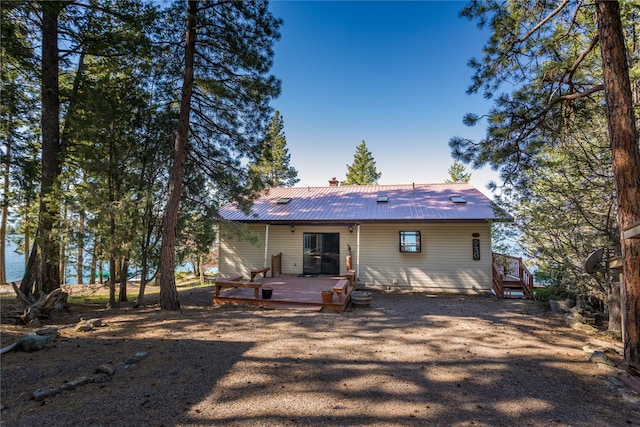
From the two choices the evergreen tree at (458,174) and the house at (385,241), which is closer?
the house at (385,241)

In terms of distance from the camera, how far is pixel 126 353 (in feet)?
14.2

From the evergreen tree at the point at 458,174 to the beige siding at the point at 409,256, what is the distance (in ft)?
89.2

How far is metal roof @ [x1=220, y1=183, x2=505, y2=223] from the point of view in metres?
10.9

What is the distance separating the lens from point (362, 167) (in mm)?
32562

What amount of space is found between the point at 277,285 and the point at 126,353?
5842 millimetres

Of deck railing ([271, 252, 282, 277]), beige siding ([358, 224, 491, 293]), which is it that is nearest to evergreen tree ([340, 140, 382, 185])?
beige siding ([358, 224, 491, 293])

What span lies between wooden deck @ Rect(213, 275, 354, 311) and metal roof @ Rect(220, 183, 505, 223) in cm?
248

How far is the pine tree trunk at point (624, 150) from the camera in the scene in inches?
159

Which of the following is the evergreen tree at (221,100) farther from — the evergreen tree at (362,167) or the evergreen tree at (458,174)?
the evergreen tree at (458,174)

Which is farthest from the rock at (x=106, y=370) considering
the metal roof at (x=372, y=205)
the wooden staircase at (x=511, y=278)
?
the wooden staircase at (x=511, y=278)

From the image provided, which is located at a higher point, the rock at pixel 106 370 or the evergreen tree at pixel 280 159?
the evergreen tree at pixel 280 159

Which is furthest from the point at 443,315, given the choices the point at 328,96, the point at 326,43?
the point at 328,96

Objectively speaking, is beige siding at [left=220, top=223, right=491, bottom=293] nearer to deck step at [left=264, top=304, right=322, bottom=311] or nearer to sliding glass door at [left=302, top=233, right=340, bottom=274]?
sliding glass door at [left=302, top=233, right=340, bottom=274]

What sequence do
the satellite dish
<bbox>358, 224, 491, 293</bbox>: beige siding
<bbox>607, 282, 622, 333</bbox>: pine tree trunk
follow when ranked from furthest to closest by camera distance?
<bbox>358, 224, 491, 293</bbox>: beige siding → <bbox>607, 282, 622, 333</bbox>: pine tree trunk → the satellite dish
